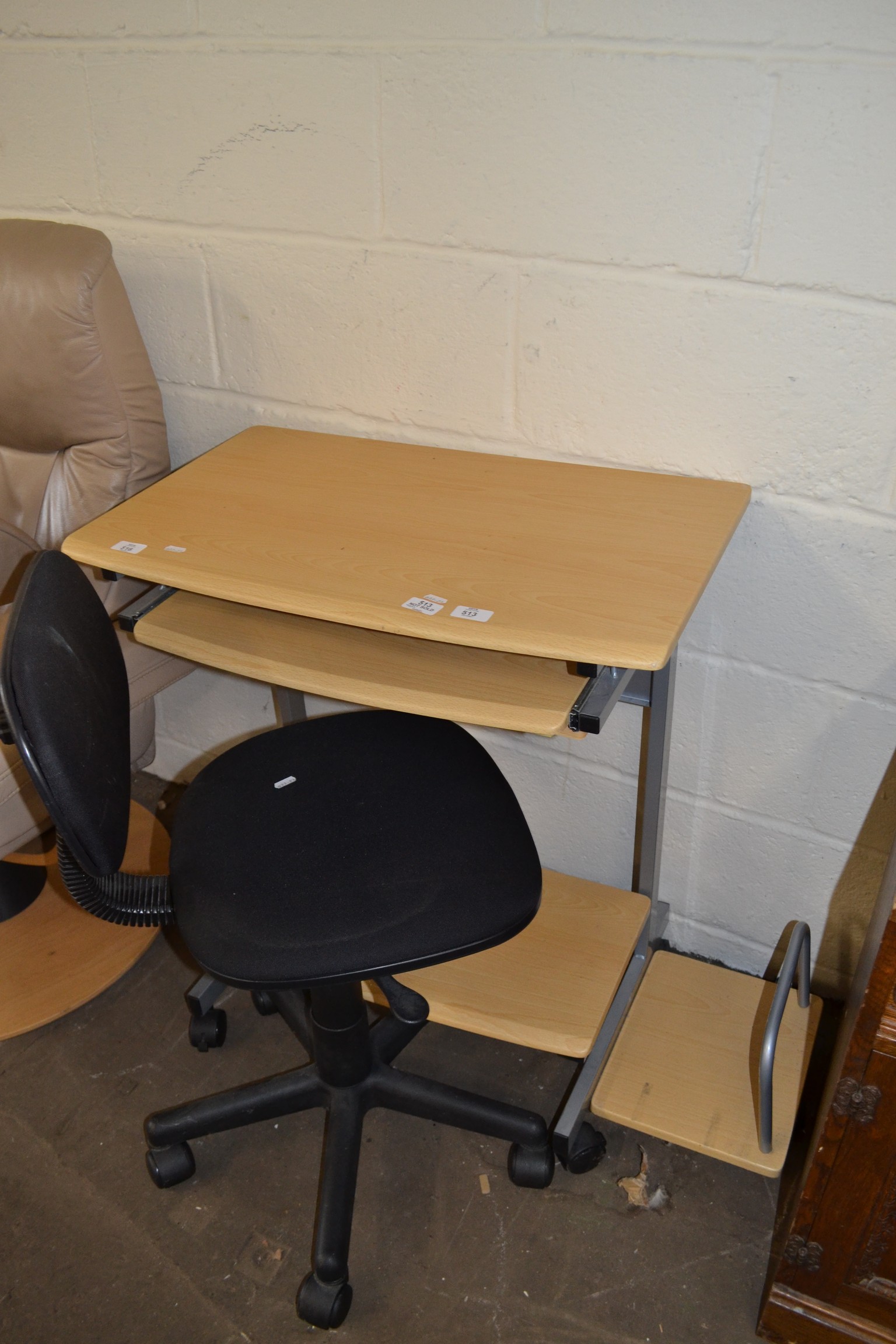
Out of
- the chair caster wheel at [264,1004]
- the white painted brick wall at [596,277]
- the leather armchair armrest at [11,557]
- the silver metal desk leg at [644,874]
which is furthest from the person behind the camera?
the chair caster wheel at [264,1004]

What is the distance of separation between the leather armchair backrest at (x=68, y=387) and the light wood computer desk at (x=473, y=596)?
187mm

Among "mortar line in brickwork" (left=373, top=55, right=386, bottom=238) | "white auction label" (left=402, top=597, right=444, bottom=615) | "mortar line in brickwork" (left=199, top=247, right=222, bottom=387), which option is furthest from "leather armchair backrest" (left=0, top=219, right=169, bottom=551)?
"white auction label" (left=402, top=597, right=444, bottom=615)

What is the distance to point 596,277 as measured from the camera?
1.34 metres

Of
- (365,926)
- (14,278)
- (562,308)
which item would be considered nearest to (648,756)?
(365,926)

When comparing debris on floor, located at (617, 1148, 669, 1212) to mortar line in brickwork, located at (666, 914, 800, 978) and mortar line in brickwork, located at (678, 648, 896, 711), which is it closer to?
mortar line in brickwork, located at (666, 914, 800, 978)

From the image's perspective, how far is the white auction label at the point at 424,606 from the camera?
1103 mm

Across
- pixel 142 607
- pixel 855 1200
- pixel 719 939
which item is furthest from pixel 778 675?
pixel 142 607

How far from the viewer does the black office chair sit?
1.01 meters

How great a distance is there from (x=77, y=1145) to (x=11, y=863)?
539 mm

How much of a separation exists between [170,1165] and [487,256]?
54.3 inches

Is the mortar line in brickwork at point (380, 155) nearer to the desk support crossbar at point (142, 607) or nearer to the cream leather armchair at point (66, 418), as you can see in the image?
the cream leather armchair at point (66, 418)

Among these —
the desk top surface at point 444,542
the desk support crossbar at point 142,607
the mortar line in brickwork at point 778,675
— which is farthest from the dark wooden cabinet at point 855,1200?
the desk support crossbar at point 142,607

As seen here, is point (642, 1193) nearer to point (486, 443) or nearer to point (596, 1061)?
point (596, 1061)

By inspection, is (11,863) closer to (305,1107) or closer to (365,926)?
(305,1107)
